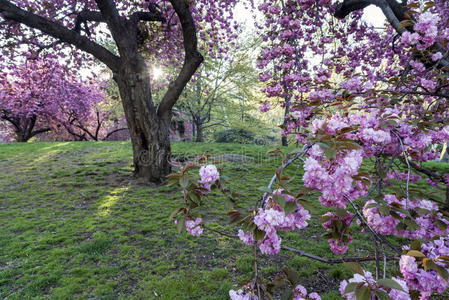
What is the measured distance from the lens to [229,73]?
36.2 feet

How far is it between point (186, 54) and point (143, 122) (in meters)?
1.69

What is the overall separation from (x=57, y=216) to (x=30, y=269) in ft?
4.70

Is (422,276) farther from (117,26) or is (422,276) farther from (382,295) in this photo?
(117,26)

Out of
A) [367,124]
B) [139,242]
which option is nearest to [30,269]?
[139,242]

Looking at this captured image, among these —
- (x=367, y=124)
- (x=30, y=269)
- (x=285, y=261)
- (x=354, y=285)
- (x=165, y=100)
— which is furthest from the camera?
(x=165, y=100)

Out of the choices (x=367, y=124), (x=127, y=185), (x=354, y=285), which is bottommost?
(x=127, y=185)

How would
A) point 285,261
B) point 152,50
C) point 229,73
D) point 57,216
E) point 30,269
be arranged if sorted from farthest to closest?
1. point 229,73
2. point 152,50
3. point 57,216
4. point 285,261
5. point 30,269

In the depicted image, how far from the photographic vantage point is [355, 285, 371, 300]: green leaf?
74cm

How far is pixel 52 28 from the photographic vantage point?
12.7 feet

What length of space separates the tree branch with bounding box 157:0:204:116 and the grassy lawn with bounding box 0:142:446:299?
1925 mm

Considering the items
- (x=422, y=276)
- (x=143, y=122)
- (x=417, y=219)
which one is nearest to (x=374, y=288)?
(x=422, y=276)

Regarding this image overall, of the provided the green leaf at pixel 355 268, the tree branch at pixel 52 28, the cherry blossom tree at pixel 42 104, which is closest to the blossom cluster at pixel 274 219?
the green leaf at pixel 355 268

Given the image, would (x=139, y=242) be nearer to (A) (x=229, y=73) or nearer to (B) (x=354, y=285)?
(B) (x=354, y=285)

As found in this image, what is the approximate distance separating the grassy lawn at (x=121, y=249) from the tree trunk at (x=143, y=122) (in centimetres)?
46
